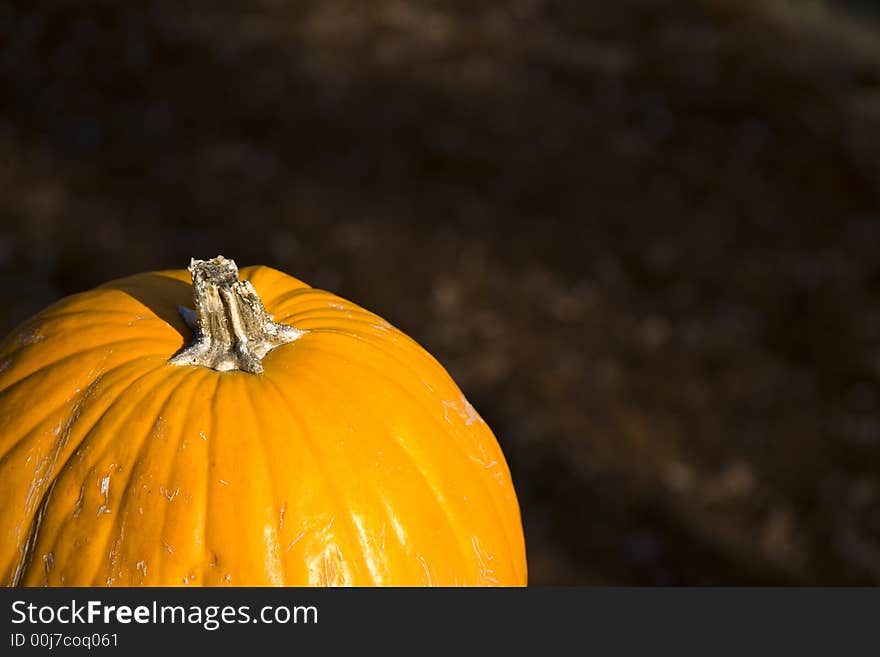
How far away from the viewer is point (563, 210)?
723 centimetres

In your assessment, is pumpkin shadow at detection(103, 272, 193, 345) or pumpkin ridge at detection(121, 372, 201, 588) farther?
pumpkin shadow at detection(103, 272, 193, 345)

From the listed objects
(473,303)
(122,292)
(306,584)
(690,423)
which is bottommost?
(306,584)

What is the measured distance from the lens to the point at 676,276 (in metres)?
6.70

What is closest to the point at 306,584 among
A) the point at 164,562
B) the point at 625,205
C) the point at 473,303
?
the point at 164,562

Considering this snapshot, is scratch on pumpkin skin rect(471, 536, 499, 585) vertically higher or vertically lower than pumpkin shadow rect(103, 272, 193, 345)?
lower

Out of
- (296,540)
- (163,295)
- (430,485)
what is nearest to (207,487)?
(296,540)

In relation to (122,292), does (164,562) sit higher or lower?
lower

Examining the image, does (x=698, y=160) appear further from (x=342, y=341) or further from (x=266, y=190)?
(x=342, y=341)

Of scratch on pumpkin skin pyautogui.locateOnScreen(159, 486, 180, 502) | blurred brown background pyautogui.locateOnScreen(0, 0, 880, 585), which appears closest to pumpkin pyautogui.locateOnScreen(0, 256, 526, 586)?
scratch on pumpkin skin pyautogui.locateOnScreen(159, 486, 180, 502)

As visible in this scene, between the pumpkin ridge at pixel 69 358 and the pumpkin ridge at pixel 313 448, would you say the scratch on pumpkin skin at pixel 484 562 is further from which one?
the pumpkin ridge at pixel 69 358

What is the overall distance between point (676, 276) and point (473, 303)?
1340 millimetres

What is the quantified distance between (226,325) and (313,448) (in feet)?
0.89

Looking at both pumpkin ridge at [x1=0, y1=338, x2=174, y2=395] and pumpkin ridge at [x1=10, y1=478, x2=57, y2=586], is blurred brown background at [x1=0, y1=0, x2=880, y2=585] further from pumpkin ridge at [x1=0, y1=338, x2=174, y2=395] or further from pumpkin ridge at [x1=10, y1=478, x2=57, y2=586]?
pumpkin ridge at [x1=10, y1=478, x2=57, y2=586]

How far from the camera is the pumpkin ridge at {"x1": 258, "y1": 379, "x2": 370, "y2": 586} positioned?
174cm
